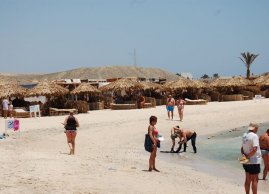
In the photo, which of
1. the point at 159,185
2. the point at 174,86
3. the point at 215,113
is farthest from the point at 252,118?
the point at 159,185

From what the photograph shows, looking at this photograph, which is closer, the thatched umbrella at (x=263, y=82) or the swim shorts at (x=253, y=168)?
the swim shorts at (x=253, y=168)

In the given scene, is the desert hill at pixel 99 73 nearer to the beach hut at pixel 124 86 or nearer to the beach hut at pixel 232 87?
the beach hut at pixel 232 87

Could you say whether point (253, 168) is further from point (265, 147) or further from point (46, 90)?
point (46, 90)

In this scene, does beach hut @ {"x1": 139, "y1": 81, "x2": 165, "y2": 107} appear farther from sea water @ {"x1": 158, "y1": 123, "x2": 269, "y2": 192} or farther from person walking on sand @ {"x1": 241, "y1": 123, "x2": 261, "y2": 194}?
person walking on sand @ {"x1": 241, "y1": 123, "x2": 261, "y2": 194}

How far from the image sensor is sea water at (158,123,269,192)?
412 inches

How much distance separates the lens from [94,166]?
9.84 metres

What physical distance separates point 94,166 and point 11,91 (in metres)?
18.4

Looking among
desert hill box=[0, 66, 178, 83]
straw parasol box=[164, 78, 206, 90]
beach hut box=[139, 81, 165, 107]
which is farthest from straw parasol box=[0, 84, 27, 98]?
desert hill box=[0, 66, 178, 83]

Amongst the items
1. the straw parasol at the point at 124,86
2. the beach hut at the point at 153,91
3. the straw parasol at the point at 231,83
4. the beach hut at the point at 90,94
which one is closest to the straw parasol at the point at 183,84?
the beach hut at the point at 153,91

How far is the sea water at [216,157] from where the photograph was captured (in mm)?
10461

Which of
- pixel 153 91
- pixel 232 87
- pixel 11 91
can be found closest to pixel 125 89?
pixel 153 91

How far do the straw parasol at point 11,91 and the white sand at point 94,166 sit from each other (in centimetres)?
717

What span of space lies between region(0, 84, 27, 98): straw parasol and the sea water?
13.6 m

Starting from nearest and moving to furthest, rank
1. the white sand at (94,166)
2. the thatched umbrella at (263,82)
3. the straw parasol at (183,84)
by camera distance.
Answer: the white sand at (94,166) < the straw parasol at (183,84) < the thatched umbrella at (263,82)
